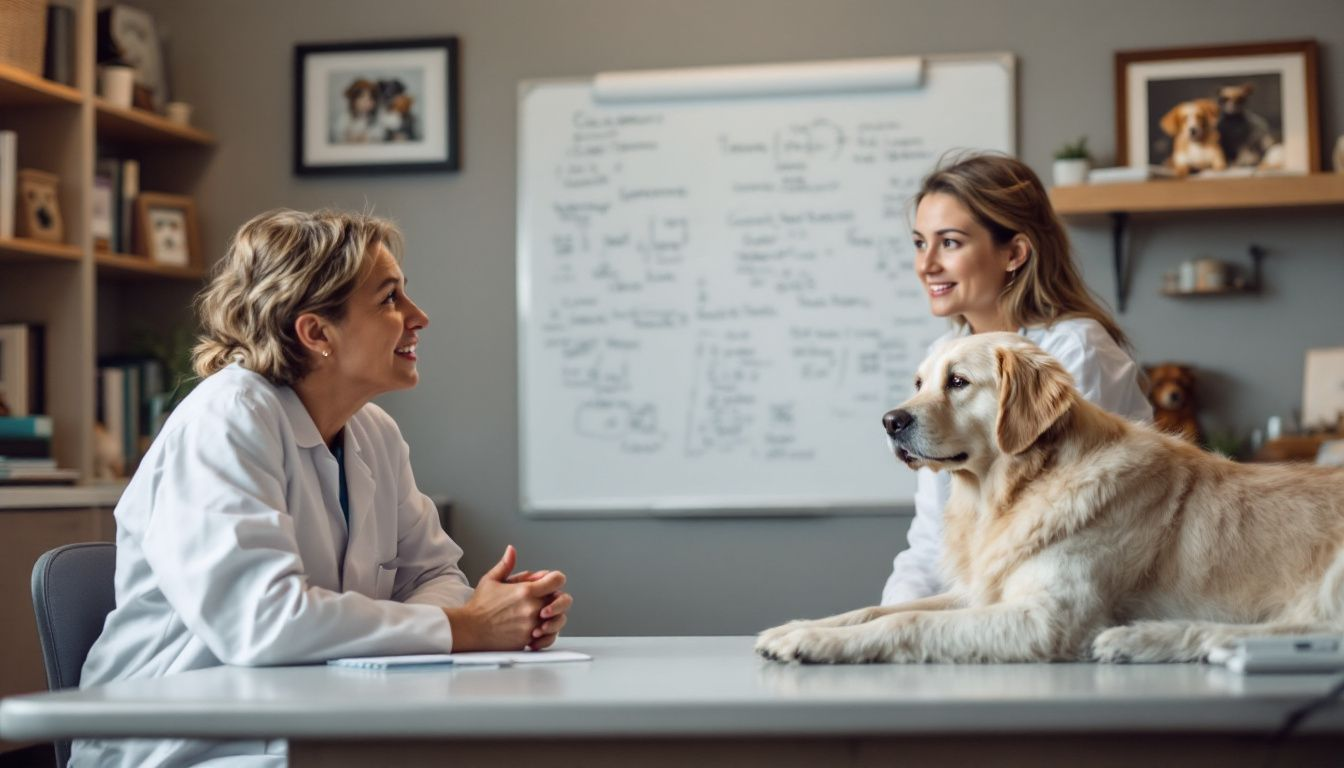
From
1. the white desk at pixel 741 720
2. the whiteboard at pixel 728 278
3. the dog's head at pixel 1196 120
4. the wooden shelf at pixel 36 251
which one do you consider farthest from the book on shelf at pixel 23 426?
the dog's head at pixel 1196 120

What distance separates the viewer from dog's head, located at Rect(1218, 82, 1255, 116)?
12.5 ft

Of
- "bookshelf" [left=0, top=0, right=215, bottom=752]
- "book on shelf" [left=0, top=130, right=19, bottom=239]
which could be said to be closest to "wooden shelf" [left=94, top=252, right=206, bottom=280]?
"bookshelf" [left=0, top=0, right=215, bottom=752]

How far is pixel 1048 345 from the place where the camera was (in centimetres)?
224

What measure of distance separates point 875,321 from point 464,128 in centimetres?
143

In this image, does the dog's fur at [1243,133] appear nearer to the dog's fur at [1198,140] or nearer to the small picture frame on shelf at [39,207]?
the dog's fur at [1198,140]

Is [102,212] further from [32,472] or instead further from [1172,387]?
[1172,387]

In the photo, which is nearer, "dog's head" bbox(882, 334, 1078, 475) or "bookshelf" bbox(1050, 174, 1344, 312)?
"dog's head" bbox(882, 334, 1078, 475)

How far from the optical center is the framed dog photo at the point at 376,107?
4.25 metres

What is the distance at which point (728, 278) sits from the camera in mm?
4113

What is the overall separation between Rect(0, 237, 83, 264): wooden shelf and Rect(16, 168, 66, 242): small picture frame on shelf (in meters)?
0.02

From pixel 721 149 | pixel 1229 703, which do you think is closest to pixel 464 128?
pixel 721 149

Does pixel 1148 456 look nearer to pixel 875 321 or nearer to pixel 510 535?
pixel 875 321

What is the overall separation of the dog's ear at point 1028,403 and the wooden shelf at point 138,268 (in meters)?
3.04

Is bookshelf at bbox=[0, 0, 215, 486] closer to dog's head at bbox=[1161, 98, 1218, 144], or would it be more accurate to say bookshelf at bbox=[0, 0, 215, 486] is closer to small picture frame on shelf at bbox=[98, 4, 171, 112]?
small picture frame on shelf at bbox=[98, 4, 171, 112]
